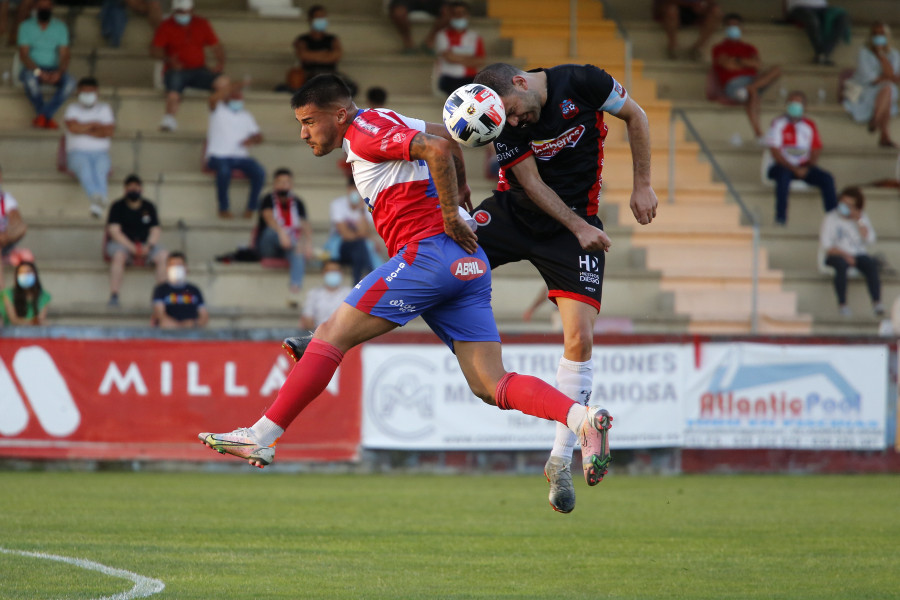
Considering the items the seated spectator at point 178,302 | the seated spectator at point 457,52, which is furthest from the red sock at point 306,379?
the seated spectator at point 457,52

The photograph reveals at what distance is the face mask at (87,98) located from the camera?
57.1 feet

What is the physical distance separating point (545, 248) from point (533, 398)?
3.71 ft

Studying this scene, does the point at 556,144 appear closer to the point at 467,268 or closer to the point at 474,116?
the point at 474,116

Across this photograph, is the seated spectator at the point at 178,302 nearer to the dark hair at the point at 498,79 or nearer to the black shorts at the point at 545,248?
the black shorts at the point at 545,248

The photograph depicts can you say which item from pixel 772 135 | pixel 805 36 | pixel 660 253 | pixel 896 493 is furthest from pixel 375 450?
pixel 805 36

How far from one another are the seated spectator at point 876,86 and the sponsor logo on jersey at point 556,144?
1465cm

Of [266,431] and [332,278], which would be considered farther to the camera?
[332,278]

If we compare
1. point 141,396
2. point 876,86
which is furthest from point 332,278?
point 876,86

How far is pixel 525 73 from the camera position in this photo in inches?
269

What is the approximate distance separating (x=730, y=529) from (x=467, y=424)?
16.0 feet

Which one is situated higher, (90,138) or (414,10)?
(414,10)

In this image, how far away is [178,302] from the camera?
1553 cm

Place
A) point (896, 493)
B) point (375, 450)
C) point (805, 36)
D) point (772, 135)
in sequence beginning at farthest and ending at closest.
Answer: point (805, 36), point (772, 135), point (375, 450), point (896, 493)

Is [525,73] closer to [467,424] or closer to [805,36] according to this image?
[467,424]
